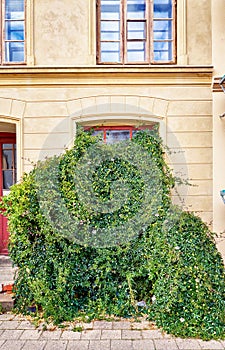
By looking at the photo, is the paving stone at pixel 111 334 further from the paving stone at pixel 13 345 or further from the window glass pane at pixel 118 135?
the window glass pane at pixel 118 135

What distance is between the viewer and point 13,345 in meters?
3.06

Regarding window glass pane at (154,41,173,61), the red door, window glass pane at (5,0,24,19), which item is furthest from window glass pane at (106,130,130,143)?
window glass pane at (5,0,24,19)

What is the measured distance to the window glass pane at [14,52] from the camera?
5.18 m

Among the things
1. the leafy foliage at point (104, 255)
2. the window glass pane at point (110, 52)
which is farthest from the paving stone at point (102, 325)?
the window glass pane at point (110, 52)

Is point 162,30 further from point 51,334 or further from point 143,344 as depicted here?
point 51,334

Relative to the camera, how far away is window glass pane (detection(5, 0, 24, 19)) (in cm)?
516

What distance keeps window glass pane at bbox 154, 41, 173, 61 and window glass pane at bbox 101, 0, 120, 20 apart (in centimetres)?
84

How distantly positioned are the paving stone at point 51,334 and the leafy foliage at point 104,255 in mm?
187

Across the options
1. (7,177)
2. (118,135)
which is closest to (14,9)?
(118,135)

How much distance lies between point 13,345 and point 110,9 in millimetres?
5130

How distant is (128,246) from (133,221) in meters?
0.30

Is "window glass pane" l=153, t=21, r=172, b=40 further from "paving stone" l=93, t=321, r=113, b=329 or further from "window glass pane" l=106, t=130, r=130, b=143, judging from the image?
"paving stone" l=93, t=321, r=113, b=329

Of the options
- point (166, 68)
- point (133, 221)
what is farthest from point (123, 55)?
point (133, 221)

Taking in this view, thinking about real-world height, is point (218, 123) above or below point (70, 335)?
above
